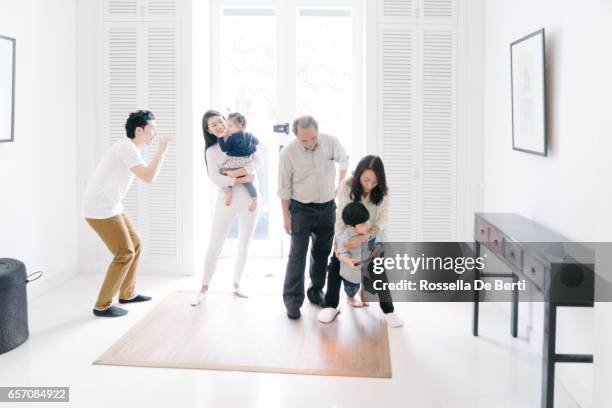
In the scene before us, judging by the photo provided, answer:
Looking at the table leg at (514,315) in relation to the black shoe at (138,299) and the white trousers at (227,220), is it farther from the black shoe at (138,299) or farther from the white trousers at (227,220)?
the black shoe at (138,299)

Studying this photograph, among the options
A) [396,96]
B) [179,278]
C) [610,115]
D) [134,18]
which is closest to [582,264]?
[610,115]

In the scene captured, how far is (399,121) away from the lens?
5238 millimetres

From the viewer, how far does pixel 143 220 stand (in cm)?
540

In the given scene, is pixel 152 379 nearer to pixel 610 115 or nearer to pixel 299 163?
pixel 299 163

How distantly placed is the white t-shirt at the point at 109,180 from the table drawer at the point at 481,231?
6.94 feet

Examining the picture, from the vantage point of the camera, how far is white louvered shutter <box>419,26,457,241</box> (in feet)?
17.1

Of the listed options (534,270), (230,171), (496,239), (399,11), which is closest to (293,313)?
(230,171)

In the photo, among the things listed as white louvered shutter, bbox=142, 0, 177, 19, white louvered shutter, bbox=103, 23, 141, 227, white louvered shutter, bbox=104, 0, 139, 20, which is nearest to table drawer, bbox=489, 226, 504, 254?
white louvered shutter, bbox=103, 23, 141, 227

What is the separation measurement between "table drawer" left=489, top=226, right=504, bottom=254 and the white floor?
606 mm

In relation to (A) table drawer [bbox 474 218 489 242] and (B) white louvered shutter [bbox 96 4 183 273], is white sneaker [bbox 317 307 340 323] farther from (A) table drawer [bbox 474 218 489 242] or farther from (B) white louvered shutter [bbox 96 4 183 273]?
(B) white louvered shutter [bbox 96 4 183 273]

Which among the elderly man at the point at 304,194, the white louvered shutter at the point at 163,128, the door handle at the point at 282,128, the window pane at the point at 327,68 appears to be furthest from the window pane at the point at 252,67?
the elderly man at the point at 304,194

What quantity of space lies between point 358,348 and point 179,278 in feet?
6.95

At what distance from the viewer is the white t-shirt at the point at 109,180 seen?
410cm

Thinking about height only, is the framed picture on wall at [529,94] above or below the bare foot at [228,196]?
above
